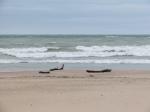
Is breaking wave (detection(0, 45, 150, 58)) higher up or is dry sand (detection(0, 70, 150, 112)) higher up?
dry sand (detection(0, 70, 150, 112))

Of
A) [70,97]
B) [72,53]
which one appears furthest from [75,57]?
[70,97]

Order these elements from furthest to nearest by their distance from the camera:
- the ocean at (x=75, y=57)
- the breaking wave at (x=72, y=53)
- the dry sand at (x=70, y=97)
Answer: the breaking wave at (x=72, y=53) < the ocean at (x=75, y=57) < the dry sand at (x=70, y=97)

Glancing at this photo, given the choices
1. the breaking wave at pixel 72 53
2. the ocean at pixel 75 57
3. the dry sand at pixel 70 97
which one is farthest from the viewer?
the breaking wave at pixel 72 53

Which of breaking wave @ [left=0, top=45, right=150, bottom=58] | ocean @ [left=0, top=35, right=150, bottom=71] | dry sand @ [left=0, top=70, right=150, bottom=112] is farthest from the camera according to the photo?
breaking wave @ [left=0, top=45, right=150, bottom=58]

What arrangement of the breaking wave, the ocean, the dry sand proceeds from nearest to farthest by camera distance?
the dry sand, the ocean, the breaking wave

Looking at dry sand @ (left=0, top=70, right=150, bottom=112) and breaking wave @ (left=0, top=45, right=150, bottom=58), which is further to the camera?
breaking wave @ (left=0, top=45, right=150, bottom=58)

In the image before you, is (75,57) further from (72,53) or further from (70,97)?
(70,97)

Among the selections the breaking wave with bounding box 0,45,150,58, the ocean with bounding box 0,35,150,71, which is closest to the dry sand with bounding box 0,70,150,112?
the ocean with bounding box 0,35,150,71

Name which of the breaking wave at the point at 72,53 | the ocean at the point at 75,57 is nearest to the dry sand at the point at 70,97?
the ocean at the point at 75,57

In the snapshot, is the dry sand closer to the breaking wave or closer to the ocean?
the ocean

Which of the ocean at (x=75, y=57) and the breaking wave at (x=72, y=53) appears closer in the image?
the ocean at (x=75, y=57)

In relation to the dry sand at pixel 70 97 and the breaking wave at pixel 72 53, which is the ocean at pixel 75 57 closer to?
the breaking wave at pixel 72 53

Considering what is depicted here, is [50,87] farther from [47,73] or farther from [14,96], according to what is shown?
[47,73]

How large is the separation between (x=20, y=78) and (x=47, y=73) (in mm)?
1658
